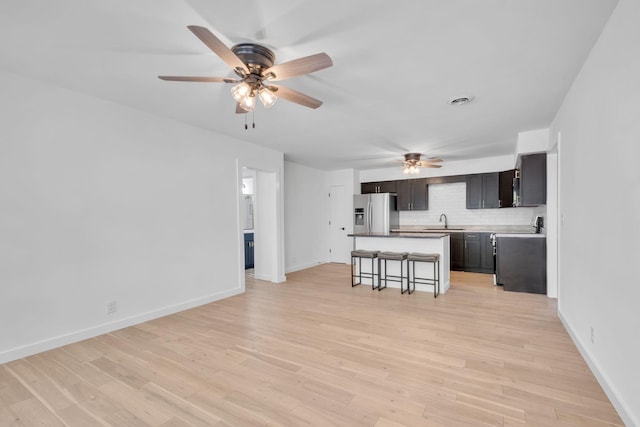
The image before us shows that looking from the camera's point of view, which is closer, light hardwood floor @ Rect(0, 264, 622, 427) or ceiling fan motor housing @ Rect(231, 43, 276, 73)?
light hardwood floor @ Rect(0, 264, 622, 427)

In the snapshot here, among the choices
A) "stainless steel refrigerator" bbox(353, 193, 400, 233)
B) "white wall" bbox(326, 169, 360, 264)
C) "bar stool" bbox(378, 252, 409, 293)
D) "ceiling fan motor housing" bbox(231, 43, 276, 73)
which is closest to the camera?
"ceiling fan motor housing" bbox(231, 43, 276, 73)

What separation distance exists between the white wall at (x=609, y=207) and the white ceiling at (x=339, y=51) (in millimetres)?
274

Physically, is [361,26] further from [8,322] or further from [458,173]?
[458,173]

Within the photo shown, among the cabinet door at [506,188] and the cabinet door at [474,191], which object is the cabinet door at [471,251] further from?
the cabinet door at [506,188]

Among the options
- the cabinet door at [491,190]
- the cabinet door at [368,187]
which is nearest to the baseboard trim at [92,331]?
the cabinet door at [368,187]

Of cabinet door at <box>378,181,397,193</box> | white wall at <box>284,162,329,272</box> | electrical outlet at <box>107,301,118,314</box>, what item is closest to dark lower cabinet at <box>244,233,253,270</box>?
Result: white wall at <box>284,162,329,272</box>

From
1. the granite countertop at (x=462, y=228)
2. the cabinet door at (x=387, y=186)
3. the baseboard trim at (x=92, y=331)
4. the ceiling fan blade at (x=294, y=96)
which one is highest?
the ceiling fan blade at (x=294, y=96)

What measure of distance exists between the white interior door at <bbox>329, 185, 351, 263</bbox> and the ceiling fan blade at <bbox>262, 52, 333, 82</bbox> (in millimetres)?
5828

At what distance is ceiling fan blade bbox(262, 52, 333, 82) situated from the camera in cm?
183

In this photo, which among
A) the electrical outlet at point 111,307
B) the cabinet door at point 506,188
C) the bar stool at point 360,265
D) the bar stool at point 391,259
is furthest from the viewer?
the cabinet door at point 506,188

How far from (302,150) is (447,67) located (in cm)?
337

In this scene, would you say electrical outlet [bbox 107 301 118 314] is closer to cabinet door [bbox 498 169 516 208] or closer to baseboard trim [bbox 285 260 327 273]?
baseboard trim [bbox 285 260 327 273]

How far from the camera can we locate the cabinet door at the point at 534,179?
440 centimetres

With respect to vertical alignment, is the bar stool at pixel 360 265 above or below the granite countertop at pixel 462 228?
below
